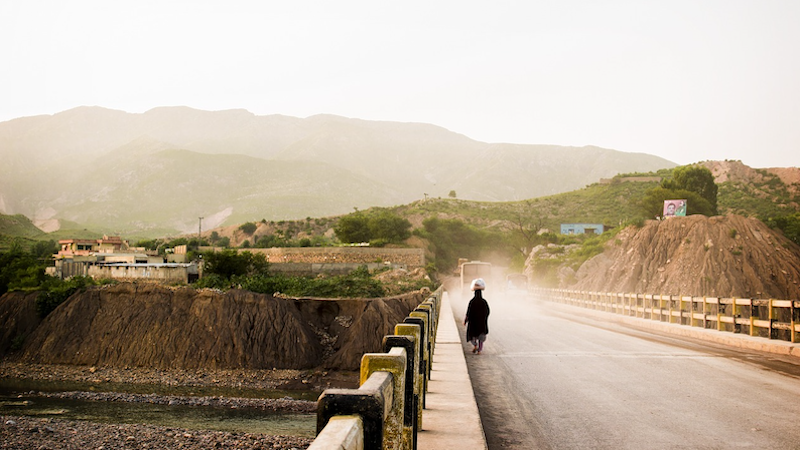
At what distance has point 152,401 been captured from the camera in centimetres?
2966

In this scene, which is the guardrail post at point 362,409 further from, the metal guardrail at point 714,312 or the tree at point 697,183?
the tree at point 697,183

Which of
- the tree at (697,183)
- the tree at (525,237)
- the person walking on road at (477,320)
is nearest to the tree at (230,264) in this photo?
the person walking on road at (477,320)

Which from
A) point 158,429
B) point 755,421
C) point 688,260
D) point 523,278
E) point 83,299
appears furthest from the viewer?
point 523,278

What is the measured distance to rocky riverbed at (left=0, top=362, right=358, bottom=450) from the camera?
69.5 feet

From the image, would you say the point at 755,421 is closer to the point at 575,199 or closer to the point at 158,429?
the point at 158,429

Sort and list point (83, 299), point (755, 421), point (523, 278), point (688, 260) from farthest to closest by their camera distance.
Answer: point (523, 278) < point (688, 260) < point (83, 299) < point (755, 421)

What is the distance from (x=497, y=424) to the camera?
28.0 ft

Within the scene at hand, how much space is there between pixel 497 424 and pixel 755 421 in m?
3.35

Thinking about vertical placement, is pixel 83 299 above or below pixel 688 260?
below

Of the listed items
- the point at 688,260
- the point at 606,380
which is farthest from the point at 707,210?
the point at 606,380

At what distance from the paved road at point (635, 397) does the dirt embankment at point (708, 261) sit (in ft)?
95.2

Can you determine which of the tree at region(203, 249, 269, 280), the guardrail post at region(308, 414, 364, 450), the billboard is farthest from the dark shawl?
the billboard

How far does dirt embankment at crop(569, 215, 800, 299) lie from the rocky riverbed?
85.6 ft

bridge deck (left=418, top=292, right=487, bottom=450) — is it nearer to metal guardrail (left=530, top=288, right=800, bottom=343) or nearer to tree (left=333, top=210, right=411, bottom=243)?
metal guardrail (left=530, top=288, right=800, bottom=343)
